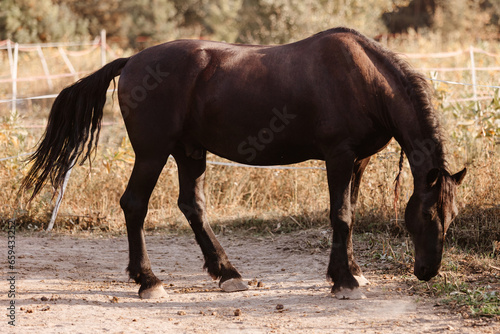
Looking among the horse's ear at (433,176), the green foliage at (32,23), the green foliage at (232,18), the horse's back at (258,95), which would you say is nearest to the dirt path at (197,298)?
the horse's ear at (433,176)

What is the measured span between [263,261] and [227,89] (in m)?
2.03

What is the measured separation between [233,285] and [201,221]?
0.64 m

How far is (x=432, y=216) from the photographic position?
433 centimetres

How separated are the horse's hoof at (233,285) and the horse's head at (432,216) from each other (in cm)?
145

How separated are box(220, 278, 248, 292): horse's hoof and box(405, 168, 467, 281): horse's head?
1.45 metres

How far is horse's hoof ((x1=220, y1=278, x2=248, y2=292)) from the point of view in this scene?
4.99 m

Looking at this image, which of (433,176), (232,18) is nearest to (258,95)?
(433,176)

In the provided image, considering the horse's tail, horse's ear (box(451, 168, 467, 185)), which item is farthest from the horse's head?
the horse's tail

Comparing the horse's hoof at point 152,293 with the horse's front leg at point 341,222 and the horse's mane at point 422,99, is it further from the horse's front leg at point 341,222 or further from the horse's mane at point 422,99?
the horse's mane at point 422,99

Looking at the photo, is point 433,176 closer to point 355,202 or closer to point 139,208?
point 355,202

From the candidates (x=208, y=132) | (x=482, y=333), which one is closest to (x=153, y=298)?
(x=208, y=132)

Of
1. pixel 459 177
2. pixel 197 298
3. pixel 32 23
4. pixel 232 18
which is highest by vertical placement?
pixel 232 18

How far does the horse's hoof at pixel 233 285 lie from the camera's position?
4992mm

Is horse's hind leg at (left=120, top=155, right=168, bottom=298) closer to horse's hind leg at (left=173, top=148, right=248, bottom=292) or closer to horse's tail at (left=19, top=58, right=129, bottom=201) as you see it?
horse's hind leg at (left=173, top=148, right=248, bottom=292)
